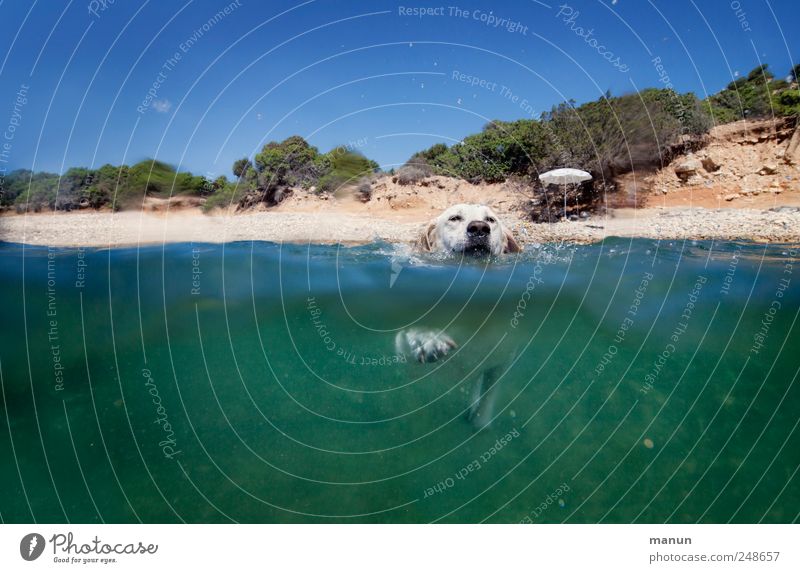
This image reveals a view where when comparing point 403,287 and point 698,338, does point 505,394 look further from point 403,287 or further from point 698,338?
point 698,338

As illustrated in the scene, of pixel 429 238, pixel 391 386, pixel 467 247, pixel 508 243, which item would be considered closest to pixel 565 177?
pixel 508 243

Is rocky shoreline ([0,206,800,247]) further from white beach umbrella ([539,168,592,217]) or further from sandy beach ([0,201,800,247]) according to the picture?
white beach umbrella ([539,168,592,217])

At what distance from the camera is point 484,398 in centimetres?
649

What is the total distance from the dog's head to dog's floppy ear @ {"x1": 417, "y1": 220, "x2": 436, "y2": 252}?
7cm

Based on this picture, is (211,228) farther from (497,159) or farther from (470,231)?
(497,159)

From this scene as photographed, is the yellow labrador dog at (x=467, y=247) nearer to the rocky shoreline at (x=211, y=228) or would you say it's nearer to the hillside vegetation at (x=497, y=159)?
the rocky shoreline at (x=211, y=228)

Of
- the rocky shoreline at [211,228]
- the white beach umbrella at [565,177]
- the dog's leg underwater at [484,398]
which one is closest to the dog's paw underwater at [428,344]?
the dog's leg underwater at [484,398]

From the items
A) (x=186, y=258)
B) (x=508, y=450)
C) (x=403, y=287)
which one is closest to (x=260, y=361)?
(x=186, y=258)

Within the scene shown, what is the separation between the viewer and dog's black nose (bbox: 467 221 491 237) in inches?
227

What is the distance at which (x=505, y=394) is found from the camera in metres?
7.21

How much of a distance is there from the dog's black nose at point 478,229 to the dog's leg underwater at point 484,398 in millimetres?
2247

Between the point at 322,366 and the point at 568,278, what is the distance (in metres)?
6.07

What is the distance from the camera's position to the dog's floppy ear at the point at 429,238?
6.55m

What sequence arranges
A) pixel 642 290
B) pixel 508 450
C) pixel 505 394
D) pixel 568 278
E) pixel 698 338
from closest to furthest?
pixel 508 450 < pixel 505 394 < pixel 568 278 < pixel 642 290 < pixel 698 338
